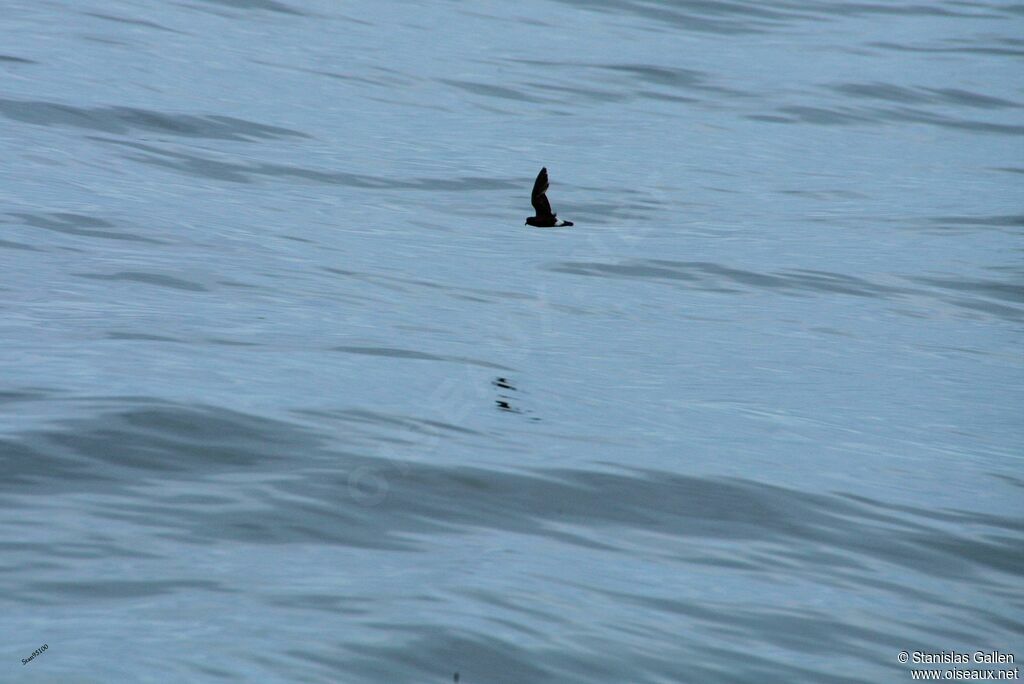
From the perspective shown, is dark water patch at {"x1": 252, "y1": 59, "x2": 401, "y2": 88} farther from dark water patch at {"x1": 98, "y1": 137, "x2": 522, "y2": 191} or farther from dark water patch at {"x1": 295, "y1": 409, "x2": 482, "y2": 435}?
dark water patch at {"x1": 295, "y1": 409, "x2": 482, "y2": 435}

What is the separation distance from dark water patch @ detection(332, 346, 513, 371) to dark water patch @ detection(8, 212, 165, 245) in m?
3.60

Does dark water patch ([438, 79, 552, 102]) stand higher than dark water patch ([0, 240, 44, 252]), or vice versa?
dark water patch ([438, 79, 552, 102])

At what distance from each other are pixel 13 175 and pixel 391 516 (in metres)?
9.89

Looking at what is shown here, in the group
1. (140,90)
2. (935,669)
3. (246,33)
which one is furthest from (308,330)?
(246,33)

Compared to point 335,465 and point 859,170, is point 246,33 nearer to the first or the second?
point 859,170

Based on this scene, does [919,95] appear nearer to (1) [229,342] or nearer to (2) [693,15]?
(2) [693,15]

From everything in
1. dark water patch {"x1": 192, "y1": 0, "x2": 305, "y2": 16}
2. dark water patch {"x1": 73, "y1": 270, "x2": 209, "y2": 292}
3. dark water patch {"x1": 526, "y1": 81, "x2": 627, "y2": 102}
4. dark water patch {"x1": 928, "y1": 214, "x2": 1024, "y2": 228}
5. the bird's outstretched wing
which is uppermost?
dark water patch {"x1": 192, "y1": 0, "x2": 305, "y2": 16}

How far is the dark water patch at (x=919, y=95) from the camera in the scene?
26741mm

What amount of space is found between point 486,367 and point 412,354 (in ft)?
1.84

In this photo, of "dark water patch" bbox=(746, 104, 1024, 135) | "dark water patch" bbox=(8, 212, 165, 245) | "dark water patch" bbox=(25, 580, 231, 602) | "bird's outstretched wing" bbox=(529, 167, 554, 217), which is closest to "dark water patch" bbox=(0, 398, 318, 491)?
"dark water patch" bbox=(25, 580, 231, 602)

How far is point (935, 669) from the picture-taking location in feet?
21.8

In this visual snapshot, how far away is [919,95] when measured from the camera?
2714 centimetres

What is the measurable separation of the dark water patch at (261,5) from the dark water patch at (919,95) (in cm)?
1007

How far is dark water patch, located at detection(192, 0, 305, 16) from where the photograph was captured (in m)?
28.6
